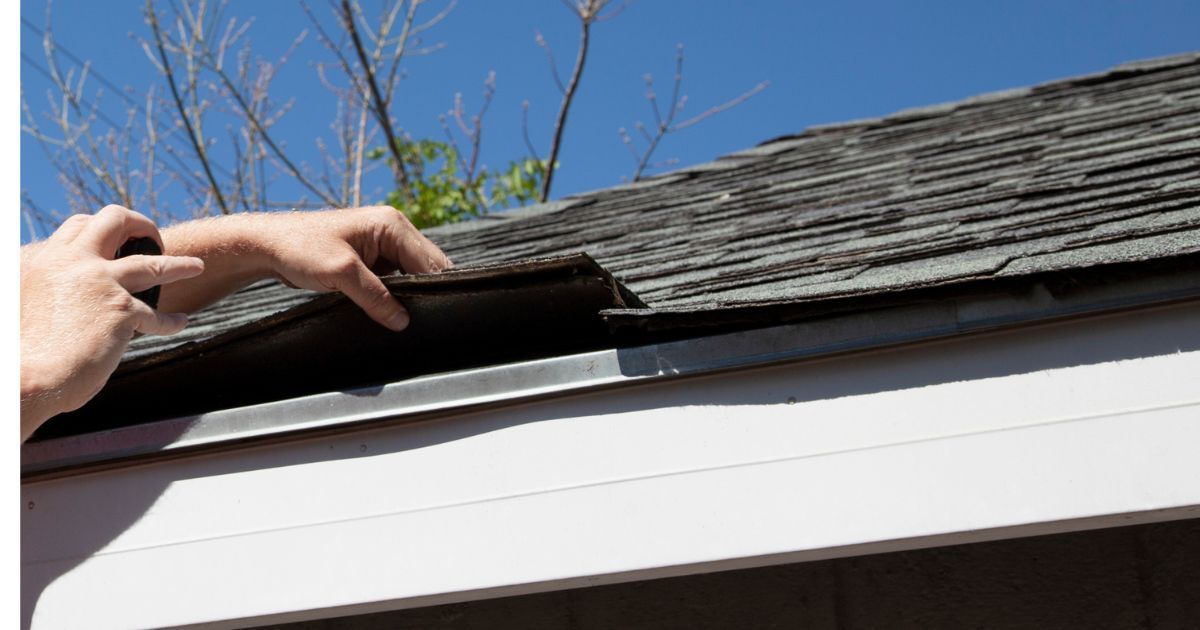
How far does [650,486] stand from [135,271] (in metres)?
0.94

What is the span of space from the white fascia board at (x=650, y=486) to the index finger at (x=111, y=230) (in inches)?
15.7

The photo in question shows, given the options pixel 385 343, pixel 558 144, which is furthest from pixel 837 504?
pixel 558 144

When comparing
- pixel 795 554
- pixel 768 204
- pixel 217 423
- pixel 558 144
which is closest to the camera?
pixel 795 554

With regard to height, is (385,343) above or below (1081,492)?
above

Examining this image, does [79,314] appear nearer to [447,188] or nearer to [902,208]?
[902,208]

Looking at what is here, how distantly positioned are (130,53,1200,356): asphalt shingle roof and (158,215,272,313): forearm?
0.84 meters

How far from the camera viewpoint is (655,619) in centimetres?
224

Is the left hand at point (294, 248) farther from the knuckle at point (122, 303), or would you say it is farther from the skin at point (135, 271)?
the knuckle at point (122, 303)

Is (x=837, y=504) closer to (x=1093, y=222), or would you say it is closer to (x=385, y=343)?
Answer: (x=385, y=343)

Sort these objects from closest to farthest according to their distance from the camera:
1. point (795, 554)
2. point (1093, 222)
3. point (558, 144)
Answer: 1. point (795, 554)
2. point (1093, 222)
3. point (558, 144)

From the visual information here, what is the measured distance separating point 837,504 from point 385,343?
0.86 m

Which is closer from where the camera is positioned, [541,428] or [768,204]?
[541,428]

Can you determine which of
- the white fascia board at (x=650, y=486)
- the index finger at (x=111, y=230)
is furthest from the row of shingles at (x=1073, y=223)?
the index finger at (x=111, y=230)

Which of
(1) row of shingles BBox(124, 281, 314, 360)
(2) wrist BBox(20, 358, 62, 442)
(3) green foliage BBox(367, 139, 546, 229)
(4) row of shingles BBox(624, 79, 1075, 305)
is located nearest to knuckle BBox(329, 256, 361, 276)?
(2) wrist BBox(20, 358, 62, 442)
